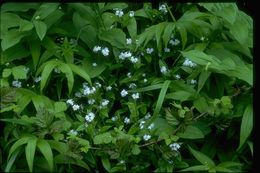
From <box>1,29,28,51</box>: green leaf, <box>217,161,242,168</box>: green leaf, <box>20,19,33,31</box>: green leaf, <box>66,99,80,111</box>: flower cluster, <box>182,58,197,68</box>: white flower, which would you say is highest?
<box>20,19,33,31</box>: green leaf

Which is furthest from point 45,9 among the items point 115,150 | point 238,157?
point 238,157

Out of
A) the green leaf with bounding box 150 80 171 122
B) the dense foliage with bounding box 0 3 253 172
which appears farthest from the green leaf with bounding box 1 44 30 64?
the green leaf with bounding box 150 80 171 122

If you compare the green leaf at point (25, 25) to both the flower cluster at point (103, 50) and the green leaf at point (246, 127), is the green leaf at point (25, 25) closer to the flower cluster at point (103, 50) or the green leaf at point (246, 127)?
the flower cluster at point (103, 50)

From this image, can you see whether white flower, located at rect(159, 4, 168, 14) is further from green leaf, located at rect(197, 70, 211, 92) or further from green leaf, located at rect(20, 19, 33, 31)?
green leaf, located at rect(20, 19, 33, 31)

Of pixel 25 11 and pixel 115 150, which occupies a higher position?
pixel 25 11

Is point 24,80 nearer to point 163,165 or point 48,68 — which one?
point 48,68

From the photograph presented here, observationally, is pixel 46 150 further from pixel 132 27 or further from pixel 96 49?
pixel 132 27
